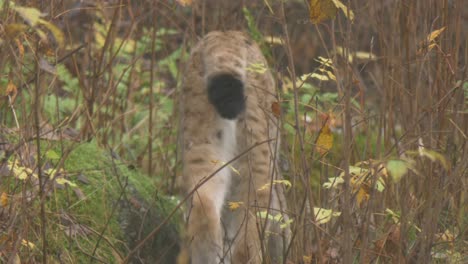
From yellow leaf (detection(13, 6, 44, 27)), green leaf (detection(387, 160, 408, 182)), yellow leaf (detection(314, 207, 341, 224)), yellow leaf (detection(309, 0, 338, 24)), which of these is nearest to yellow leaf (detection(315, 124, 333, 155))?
yellow leaf (detection(314, 207, 341, 224))

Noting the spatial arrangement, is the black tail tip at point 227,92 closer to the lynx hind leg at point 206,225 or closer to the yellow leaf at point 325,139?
the lynx hind leg at point 206,225

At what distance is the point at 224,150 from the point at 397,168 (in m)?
2.18

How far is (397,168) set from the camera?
8.89 feet

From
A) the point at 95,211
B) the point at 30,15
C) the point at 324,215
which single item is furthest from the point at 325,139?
the point at 95,211

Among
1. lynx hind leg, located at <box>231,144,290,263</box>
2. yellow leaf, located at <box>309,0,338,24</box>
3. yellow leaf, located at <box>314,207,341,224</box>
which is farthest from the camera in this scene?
lynx hind leg, located at <box>231,144,290,263</box>

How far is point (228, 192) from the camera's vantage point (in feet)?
16.3

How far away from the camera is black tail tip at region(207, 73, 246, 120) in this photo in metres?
4.51

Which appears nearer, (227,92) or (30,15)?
(30,15)

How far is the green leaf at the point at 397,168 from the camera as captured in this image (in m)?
2.66

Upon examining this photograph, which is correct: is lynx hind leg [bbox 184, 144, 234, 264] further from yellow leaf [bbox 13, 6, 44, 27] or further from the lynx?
yellow leaf [bbox 13, 6, 44, 27]

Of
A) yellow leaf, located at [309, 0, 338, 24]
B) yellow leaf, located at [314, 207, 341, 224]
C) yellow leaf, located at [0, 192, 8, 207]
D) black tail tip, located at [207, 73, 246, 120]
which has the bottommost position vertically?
yellow leaf, located at [0, 192, 8, 207]

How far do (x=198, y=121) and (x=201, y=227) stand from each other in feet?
2.07

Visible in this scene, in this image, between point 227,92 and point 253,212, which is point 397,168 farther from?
point 253,212

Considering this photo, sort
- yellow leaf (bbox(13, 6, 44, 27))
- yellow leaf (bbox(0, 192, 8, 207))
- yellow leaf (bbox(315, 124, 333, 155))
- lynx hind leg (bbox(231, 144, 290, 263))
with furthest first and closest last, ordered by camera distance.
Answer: lynx hind leg (bbox(231, 144, 290, 263)), yellow leaf (bbox(0, 192, 8, 207)), yellow leaf (bbox(315, 124, 333, 155)), yellow leaf (bbox(13, 6, 44, 27))
